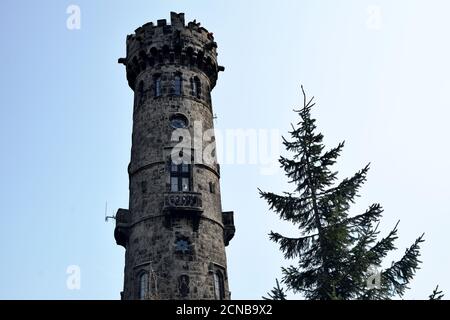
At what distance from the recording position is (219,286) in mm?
27641

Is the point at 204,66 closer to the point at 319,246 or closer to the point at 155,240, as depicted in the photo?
the point at 155,240

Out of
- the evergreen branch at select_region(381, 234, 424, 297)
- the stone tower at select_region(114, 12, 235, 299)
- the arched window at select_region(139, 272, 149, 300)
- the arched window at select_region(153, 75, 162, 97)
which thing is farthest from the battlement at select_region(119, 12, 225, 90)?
the evergreen branch at select_region(381, 234, 424, 297)

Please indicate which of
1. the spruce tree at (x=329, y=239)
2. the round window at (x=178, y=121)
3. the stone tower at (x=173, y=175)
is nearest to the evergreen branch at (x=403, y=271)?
the spruce tree at (x=329, y=239)

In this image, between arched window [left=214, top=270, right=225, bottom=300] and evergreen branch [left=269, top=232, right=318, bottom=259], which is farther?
arched window [left=214, top=270, right=225, bottom=300]

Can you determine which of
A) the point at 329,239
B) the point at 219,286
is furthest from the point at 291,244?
the point at 219,286

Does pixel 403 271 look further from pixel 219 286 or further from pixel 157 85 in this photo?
pixel 157 85

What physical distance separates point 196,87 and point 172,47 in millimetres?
3039

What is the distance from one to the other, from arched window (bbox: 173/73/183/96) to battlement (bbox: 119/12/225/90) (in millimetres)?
986

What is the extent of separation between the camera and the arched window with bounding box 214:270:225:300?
27031mm

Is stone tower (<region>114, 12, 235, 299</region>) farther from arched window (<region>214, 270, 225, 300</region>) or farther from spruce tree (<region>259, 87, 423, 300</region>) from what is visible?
spruce tree (<region>259, 87, 423, 300</region>)

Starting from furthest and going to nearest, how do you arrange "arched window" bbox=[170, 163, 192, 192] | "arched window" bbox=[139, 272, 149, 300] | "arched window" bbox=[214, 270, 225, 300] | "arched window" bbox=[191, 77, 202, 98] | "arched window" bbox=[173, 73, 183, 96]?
"arched window" bbox=[191, 77, 202, 98] → "arched window" bbox=[173, 73, 183, 96] → "arched window" bbox=[170, 163, 192, 192] → "arched window" bbox=[214, 270, 225, 300] → "arched window" bbox=[139, 272, 149, 300]

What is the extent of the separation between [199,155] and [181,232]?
529 cm
